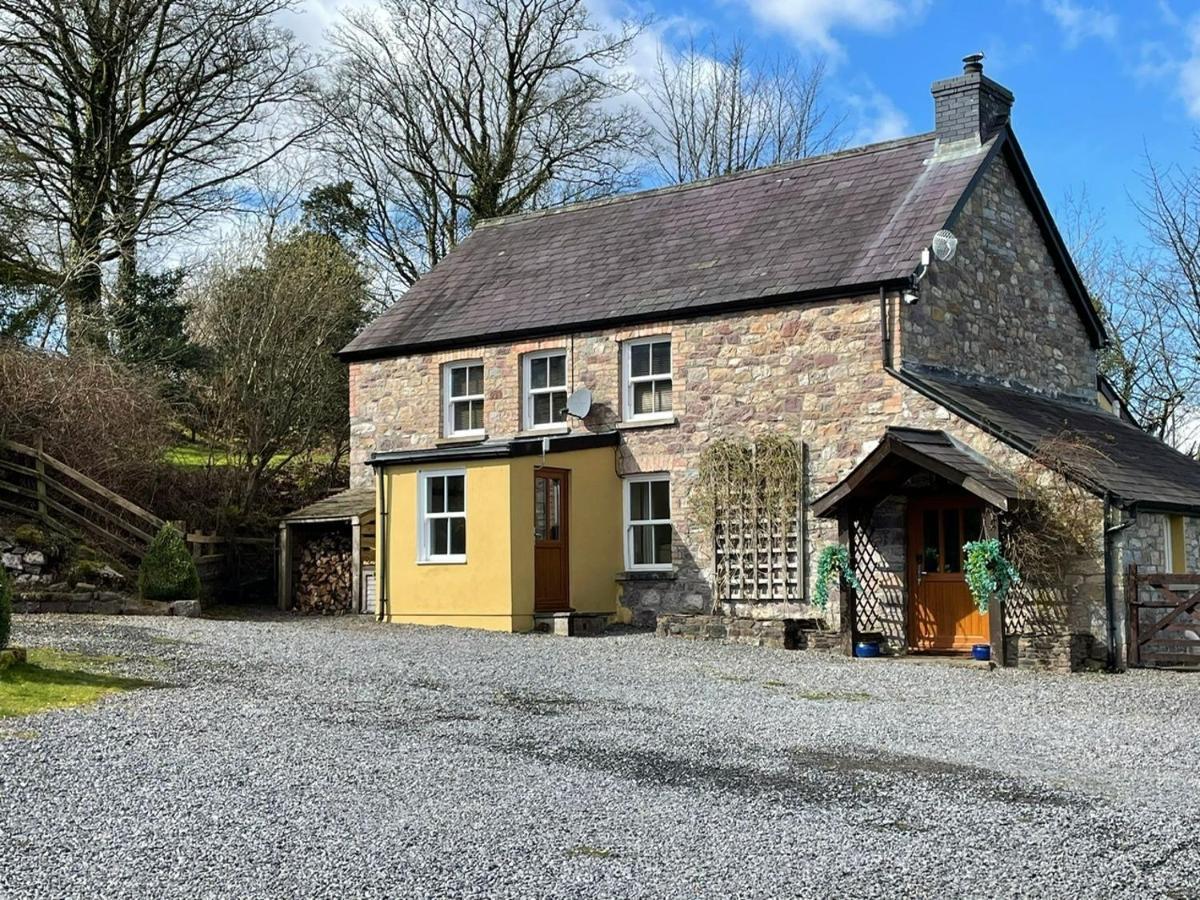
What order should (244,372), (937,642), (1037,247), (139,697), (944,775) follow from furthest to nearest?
1. (244,372)
2. (1037,247)
3. (937,642)
4. (139,697)
5. (944,775)

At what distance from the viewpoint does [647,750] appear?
1002cm

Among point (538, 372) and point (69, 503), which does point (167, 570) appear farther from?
point (538, 372)

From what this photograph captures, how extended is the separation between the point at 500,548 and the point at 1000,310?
29.5ft

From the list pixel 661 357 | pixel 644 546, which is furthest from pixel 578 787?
pixel 661 357

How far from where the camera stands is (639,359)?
22.3m

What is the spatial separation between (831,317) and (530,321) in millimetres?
5619

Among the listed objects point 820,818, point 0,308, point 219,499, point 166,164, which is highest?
point 166,164

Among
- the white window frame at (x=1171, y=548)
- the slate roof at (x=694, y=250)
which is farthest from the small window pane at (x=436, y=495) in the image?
the white window frame at (x=1171, y=548)

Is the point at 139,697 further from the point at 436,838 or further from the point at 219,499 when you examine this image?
the point at 219,499

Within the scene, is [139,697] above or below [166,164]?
below

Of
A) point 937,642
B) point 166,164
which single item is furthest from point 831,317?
point 166,164

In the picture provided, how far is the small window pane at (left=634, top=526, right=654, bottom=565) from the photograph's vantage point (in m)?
21.9

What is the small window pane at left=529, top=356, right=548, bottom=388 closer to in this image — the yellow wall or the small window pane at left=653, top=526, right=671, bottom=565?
the yellow wall

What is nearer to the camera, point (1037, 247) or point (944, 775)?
point (944, 775)
